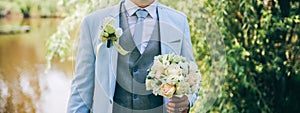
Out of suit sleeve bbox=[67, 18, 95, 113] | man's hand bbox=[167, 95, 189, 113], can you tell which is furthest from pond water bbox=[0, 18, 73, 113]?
man's hand bbox=[167, 95, 189, 113]

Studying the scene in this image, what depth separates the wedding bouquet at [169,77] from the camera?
997mm

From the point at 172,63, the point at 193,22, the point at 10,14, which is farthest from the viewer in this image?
the point at 10,14

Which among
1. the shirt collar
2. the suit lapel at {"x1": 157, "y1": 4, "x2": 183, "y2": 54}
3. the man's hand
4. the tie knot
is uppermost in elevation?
the shirt collar

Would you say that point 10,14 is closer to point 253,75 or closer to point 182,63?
point 253,75

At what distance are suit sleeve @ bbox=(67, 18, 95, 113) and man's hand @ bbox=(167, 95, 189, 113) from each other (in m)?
0.19

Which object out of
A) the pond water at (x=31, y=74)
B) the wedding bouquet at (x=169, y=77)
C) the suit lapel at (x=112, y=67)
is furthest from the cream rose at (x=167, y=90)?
the pond water at (x=31, y=74)

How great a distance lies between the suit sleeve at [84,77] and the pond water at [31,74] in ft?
4.72

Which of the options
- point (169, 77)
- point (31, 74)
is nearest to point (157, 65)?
point (169, 77)

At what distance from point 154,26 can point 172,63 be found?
10 cm

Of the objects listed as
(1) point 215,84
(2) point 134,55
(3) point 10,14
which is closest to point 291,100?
(1) point 215,84

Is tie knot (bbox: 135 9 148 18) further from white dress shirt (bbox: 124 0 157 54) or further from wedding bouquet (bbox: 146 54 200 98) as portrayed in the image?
wedding bouquet (bbox: 146 54 200 98)

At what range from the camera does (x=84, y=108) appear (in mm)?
1075

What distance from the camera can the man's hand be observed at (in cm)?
101

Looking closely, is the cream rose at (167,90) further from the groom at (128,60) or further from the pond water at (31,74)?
the pond water at (31,74)
